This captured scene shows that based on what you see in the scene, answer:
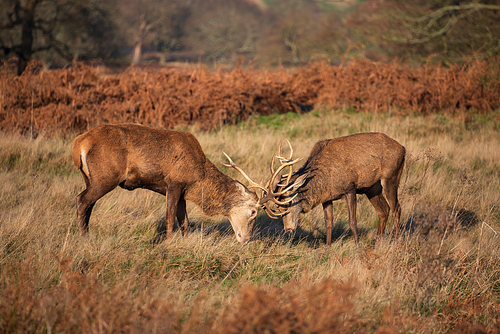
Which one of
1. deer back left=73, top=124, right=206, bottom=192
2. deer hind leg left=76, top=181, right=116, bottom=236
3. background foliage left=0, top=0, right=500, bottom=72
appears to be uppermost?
background foliage left=0, top=0, right=500, bottom=72

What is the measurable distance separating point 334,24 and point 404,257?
30.6 metres

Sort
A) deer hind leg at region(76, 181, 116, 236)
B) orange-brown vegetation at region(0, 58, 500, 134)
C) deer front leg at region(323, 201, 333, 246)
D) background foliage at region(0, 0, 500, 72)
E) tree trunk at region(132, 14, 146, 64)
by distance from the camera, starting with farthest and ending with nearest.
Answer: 1. tree trunk at region(132, 14, 146, 64)
2. background foliage at region(0, 0, 500, 72)
3. orange-brown vegetation at region(0, 58, 500, 134)
4. deer front leg at region(323, 201, 333, 246)
5. deer hind leg at region(76, 181, 116, 236)

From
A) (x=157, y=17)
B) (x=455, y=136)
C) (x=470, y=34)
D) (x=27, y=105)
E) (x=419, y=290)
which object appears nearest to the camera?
(x=419, y=290)

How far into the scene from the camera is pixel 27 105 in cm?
986

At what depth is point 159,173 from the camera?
5.20 meters

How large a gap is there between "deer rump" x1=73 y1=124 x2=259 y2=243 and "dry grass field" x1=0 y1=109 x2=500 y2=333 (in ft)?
1.21

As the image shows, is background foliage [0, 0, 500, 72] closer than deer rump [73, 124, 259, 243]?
No

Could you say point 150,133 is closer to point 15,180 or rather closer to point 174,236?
point 174,236

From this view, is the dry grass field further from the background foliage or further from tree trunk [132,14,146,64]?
tree trunk [132,14,146,64]

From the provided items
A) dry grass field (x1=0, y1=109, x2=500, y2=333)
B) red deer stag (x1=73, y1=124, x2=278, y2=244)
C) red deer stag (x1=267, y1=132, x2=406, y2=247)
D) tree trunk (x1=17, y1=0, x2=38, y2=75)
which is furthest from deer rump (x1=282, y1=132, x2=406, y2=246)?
tree trunk (x1=17, y1=0, x2=38, y2=75)

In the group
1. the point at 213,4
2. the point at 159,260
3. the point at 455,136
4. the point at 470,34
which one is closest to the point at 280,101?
the point at 455,136

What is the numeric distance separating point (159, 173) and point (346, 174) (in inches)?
97.8

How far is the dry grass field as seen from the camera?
9.71ft

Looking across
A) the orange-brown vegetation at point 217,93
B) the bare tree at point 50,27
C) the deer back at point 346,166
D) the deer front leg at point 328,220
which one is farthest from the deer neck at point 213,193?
the bare tree at point 50,27
